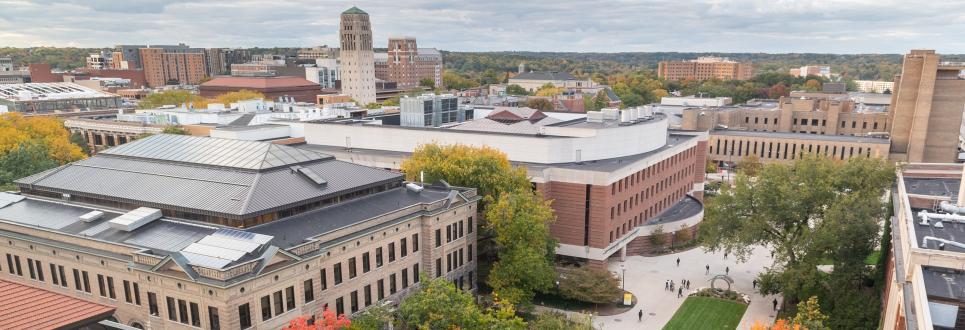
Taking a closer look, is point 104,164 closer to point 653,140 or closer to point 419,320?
point 419,320

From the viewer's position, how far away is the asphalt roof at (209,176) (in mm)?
42625

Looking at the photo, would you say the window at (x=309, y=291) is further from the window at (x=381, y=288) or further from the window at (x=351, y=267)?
the window at (x=381, y=288)

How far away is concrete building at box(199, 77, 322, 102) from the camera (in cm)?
16738

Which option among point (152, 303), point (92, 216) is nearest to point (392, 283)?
point (152, 303)

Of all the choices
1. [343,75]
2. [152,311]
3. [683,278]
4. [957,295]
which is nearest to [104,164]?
[152,311]

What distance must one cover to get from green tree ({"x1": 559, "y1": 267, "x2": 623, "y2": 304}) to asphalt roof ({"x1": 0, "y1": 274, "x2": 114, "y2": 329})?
3602 centimetres

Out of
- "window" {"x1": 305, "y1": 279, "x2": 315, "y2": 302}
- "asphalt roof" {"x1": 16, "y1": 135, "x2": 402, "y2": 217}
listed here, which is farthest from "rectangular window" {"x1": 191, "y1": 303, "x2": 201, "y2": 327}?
"asphalt roof" {"x1": 16, "y1": 135, "x2": 402, "y2": 217}

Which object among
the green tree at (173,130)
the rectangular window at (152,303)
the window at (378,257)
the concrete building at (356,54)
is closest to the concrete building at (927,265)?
the window at (378,257)

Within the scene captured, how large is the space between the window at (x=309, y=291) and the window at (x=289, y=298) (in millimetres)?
1223

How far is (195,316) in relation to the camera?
35094 mm

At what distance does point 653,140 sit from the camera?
76.7 metres

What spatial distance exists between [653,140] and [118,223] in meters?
58.5

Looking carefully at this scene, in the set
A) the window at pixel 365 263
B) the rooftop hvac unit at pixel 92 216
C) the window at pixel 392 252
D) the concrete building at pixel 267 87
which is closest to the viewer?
the rooftop hvac unit at pixel 92 216

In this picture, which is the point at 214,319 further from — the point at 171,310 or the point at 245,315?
the point at 171,310
